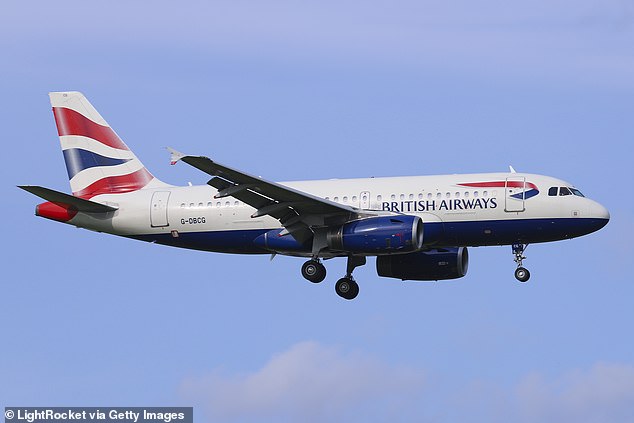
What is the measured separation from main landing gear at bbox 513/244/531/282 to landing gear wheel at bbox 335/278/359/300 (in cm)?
633

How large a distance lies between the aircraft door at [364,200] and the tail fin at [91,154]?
8843mm

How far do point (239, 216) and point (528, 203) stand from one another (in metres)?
10.9

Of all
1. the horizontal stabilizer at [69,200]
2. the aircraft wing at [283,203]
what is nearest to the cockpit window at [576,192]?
the aircraft wing at [283,203]

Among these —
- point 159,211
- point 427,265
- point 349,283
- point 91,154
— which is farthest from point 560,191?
point 91,154

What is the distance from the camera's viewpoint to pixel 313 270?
2067 inches

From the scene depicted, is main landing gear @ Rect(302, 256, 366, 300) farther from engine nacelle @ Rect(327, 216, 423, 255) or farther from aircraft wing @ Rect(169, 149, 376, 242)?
engine nacelle @ Rect(327, 216, 423, 255)

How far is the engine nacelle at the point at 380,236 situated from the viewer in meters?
49.7

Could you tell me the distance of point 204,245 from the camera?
178 ft

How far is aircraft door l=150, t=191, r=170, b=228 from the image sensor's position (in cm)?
5431

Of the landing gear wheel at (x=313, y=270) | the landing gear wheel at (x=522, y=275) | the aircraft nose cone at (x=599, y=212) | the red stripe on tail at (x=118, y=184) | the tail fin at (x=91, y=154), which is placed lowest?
the landing gear wheel at (x=522, y=275)

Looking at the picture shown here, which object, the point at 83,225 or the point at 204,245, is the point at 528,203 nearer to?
the point at 204,245

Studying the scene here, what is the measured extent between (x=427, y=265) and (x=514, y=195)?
6015mm

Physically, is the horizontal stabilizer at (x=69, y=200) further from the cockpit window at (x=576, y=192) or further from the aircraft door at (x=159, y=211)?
the cockpit window at (x=576, y=192)

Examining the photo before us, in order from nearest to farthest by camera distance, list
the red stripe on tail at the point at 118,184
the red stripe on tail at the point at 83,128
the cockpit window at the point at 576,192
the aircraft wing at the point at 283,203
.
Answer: the aircraft wing at the point at 283,203 < the cockpit window at the point at 576,192 < the red stripe on tail at the point at 118,184 < the red stripe on tail at the point at 83,128
